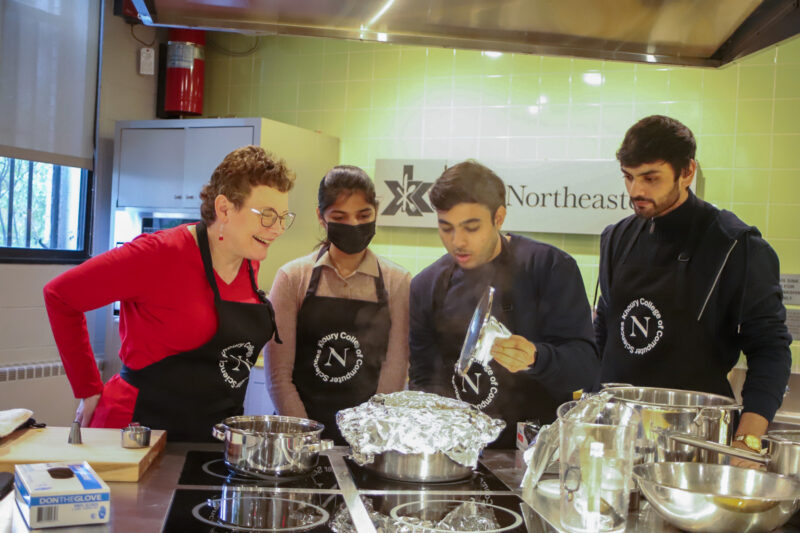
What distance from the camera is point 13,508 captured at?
1303mm

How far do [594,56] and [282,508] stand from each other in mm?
1354

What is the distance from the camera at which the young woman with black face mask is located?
2.41 metres

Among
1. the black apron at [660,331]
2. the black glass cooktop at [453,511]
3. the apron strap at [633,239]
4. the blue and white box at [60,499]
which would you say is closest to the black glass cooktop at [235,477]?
the black glass cooktop at [453,511]

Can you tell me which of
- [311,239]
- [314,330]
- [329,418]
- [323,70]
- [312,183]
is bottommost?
[329,418]

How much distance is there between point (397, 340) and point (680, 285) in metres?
0.88

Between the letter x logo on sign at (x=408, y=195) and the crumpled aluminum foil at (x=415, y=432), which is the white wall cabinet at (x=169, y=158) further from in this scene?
the crumpled aluminum foil at (x=415, y=432)

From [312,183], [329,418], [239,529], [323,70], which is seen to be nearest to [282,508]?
[239,529]

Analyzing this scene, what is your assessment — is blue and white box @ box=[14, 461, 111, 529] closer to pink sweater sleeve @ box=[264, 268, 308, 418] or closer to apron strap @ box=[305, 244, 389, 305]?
pink sweater sleeve @ box=[264, 268, 308, 418]

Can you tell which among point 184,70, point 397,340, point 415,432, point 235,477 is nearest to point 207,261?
point 397,340

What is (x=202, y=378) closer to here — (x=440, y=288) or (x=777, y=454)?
(x=440, y=288)

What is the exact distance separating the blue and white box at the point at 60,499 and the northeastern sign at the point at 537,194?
3.15 metres

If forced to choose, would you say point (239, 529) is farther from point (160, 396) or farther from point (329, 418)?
point (329, 418)

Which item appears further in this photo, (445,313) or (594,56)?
(445,313)

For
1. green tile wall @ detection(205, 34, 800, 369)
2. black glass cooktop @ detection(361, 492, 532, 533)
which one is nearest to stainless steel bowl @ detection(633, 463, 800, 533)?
black glass cooktop @ detection(361, 492, 532, 533)
